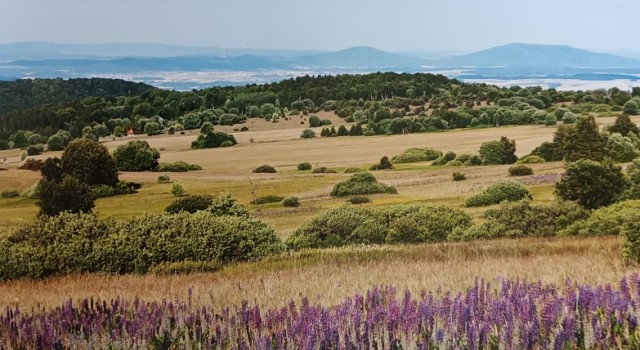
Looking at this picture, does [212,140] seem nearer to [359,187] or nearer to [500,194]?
[359,187]

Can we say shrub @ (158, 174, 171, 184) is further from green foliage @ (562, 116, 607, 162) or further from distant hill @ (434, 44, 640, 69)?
green foliage @ (562, 116, 607, 162)

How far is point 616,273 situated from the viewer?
9.35 meters

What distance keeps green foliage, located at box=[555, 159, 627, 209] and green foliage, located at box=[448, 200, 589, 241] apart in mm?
298

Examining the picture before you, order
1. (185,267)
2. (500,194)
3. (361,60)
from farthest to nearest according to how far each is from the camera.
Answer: (361,60)
(500,194)
(185,267)

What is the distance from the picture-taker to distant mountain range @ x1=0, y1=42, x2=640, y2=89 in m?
15.4

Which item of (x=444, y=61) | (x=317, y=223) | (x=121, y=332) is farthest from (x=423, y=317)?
(x=444, y=61)

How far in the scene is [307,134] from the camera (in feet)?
51.1

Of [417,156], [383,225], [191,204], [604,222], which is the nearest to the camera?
[191,204]

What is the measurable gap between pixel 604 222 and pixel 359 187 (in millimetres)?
5661

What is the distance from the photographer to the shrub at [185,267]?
1231 cm

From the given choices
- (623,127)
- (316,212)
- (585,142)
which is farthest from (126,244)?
(623,127)

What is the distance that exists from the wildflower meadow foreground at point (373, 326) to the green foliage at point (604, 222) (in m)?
8.54

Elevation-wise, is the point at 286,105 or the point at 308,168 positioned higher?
the point at 286,105

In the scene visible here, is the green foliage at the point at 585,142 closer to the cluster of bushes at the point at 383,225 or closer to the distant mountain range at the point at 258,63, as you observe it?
the distant mountain range at the point at 258,63
